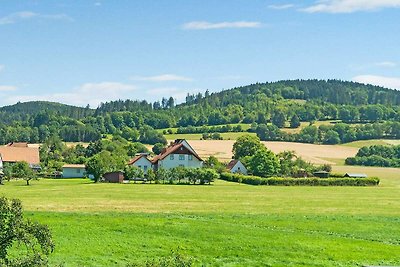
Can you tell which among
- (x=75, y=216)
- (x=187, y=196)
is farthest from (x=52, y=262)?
(x=187, y=196)

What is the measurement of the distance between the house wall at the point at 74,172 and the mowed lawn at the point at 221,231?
63.8m

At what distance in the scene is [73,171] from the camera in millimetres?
123562

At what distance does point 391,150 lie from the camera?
170750 mm

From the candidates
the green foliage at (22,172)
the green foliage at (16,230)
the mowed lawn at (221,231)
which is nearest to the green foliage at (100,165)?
the green foliage at (22,172)

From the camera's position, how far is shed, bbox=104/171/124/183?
10100 centimetres

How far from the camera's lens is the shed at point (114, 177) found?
101 meters

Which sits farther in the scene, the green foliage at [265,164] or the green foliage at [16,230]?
the green foliage at [265,164]

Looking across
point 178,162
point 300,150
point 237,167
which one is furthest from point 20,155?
point 300,150

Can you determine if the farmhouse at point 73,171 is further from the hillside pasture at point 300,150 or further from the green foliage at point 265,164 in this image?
the hillside pasture at point 300,150

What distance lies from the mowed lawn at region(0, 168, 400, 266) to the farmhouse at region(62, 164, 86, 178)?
2497 inches

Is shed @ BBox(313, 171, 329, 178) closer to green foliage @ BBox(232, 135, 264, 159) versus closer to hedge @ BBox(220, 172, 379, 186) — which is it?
hedge @ BBox(220, 172, 379, 186)

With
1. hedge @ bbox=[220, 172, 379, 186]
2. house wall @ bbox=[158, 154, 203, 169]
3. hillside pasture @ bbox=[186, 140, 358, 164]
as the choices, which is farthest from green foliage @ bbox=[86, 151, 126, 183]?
hillside pasture @ bbox=[186, 140, 358, 164]

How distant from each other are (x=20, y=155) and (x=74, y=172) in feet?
66.5

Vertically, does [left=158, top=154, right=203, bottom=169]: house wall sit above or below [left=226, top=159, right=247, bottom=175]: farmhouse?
above
